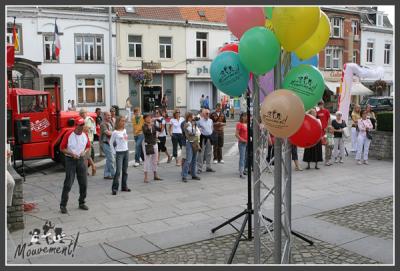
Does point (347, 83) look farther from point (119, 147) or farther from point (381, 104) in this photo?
point (381, 104)

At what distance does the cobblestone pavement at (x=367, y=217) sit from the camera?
6900mm

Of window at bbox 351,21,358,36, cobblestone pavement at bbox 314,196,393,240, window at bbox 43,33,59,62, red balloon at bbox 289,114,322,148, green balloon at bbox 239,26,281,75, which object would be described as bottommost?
cobblestone pavement at bbox 314,196,393,240

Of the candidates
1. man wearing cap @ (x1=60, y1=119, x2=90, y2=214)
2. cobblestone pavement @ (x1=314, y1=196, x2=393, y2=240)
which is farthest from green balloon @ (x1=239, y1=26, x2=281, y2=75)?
man wearing cap @ (x1=60, y1=119, x2=90, y2=214)

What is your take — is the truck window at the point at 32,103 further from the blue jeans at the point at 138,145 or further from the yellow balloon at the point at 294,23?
the yellow balloon at the point at 294,23

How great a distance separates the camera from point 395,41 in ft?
17.5

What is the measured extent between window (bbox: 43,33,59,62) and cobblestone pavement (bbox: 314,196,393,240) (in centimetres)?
2202

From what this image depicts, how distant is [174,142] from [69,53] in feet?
53.7

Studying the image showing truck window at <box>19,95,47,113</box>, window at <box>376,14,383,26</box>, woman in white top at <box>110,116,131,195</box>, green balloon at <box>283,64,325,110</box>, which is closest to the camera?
green balloon at <box>283,64,325,110</box>

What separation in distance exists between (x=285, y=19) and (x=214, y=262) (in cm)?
314

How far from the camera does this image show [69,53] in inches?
1057

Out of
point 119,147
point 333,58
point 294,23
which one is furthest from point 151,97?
point 294,23

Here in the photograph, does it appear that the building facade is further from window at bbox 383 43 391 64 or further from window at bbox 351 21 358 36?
window at bbox 383 43 391 64

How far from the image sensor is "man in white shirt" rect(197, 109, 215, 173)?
37.7ft

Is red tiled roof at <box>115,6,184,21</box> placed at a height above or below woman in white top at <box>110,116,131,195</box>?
above
